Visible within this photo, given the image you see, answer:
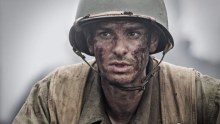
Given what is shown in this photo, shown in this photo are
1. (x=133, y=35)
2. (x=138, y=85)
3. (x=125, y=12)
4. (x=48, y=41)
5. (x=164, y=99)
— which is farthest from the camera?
(x=48, y=41)

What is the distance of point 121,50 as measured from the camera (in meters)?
4.19

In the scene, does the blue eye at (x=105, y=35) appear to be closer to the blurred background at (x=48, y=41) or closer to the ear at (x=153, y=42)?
the ear at (x=153, y=42)

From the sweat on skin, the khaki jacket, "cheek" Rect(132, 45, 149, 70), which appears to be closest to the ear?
the sweat on skin

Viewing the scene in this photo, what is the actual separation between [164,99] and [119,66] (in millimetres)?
494

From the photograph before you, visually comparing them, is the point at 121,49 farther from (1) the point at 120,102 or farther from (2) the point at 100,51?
(1) the point at 120,102

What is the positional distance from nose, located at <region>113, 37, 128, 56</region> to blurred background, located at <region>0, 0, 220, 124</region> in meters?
4.02

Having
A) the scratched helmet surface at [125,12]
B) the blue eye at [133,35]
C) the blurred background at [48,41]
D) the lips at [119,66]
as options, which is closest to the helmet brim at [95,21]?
the scratched helmet surface at [125,12]

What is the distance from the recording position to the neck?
452 centimetres

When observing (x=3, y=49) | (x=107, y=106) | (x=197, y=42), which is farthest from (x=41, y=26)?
(x=107, y=106)

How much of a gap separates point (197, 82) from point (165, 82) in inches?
9.2

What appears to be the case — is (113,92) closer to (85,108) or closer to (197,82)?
(85,108)

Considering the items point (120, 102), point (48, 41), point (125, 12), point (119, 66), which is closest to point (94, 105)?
point (120, 102)

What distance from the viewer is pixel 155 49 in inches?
181

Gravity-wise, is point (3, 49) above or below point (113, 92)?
below
